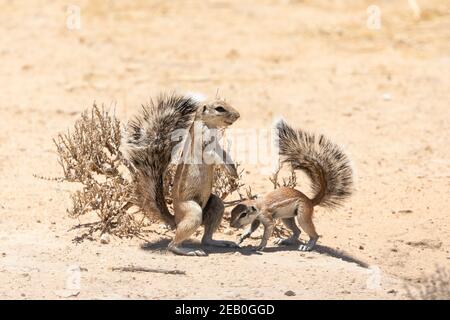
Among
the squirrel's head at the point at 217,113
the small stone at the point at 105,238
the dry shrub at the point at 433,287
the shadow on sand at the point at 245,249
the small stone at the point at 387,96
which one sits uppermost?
the small stone at the point at 387,96

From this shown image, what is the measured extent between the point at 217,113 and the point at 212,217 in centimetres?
95

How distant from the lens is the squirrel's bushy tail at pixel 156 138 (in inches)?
302

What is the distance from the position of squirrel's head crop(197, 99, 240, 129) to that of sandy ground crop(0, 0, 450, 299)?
115 centimetres

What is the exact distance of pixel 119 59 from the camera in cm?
1582

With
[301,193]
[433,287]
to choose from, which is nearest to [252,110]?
[301,193]

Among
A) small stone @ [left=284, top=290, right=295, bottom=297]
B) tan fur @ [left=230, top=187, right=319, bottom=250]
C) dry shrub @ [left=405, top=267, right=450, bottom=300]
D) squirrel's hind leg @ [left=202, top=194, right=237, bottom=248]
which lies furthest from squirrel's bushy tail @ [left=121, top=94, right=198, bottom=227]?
dry shrub @ [left=405, top=267, right=450, bottom=300]

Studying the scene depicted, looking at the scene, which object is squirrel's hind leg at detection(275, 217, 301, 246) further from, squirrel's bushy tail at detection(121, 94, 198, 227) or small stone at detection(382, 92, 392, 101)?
small stone at detection(382, 92, 392, 101)

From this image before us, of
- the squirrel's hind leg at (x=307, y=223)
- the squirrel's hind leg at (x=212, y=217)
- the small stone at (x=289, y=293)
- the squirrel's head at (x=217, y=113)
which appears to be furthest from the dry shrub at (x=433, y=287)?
the squirrel's head at (x=217, y=113)

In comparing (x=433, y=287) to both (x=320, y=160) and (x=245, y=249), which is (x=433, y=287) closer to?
(x=320, y=160)

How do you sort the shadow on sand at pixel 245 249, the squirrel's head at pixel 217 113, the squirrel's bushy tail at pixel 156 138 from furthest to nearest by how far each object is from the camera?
the shadow on sand at pixel 245 249 < the squirrel's bushy tail at pixel 156 138 < the squirrel's head at pixel 217 113

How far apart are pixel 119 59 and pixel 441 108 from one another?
577 centimetres

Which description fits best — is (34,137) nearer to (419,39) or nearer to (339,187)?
(339,187)

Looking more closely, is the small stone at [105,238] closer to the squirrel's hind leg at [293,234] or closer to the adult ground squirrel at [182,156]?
the adult ground squirrel at [182,156]

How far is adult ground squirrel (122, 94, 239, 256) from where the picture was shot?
24.7ft
